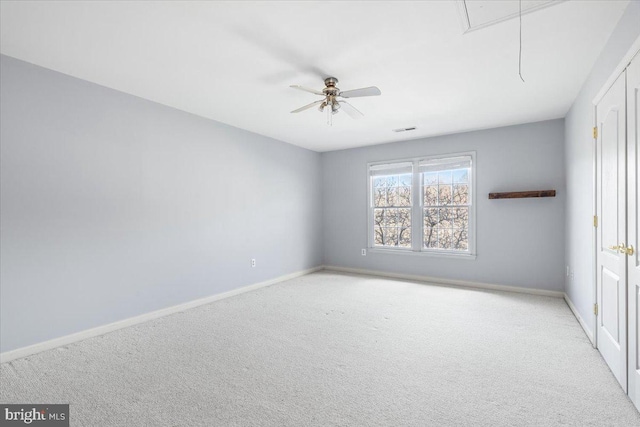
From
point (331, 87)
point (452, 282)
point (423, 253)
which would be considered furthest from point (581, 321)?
point (331, 87)

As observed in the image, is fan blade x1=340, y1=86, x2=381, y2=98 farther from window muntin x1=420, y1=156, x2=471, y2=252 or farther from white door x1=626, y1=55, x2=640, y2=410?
window muntin x1=420, y1=156, x2=471, y2=252

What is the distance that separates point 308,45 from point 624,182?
232 centimetres

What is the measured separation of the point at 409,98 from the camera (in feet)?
11.5

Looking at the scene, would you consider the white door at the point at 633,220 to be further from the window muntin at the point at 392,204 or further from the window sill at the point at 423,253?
the window muntin at the point at 392,204

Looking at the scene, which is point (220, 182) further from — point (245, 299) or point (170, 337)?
point (170, 337)

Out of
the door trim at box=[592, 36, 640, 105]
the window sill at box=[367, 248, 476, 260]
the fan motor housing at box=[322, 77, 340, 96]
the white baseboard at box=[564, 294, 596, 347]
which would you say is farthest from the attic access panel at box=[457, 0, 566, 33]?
the window sill at box=[367, 248, 476, 260]

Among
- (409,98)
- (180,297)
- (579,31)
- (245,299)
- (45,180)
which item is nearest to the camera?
(579,31)

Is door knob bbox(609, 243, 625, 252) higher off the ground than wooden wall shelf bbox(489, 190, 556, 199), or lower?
lower

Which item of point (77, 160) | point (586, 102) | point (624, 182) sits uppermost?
point (586, 102)

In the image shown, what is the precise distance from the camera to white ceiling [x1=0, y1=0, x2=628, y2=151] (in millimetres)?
1995

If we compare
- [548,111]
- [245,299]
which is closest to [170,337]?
[245,299]

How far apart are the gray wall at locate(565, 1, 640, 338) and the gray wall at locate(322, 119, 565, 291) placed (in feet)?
0.94

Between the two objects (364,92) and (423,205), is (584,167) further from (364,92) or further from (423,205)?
(423,205)

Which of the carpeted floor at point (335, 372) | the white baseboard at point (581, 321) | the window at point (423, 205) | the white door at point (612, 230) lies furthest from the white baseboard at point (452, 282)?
the white door at point (612, 230)
